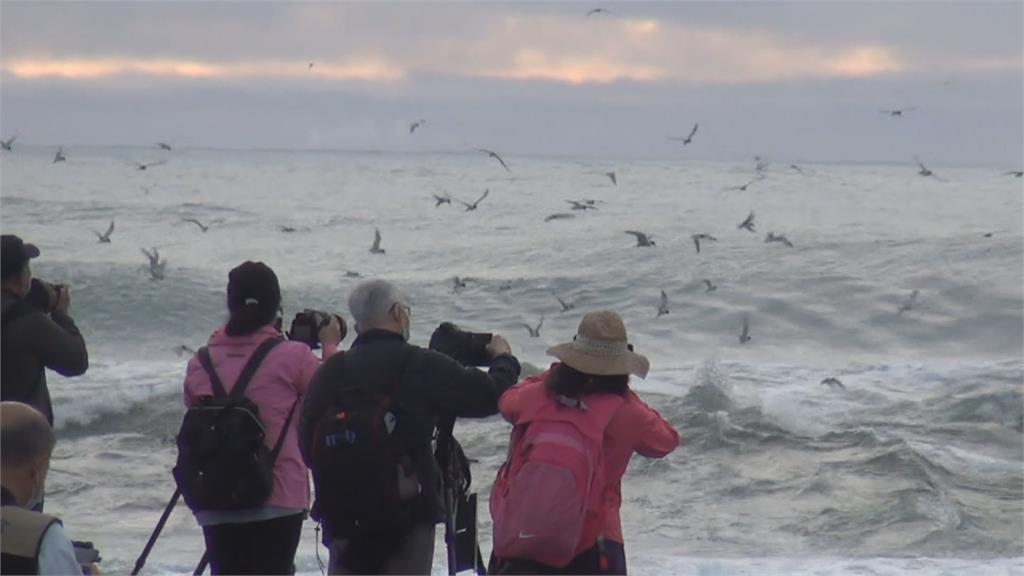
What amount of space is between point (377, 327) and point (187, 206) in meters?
32.5

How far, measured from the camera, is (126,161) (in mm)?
66938

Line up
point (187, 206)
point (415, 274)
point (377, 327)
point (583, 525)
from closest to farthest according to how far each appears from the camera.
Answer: point (583, 525) < point (377, 327) < point (415, 274) < point (187, 206)

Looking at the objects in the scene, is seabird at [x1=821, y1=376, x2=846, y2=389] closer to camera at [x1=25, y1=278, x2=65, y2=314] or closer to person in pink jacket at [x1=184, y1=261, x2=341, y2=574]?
person in pink jacket at [x1=184, y1=261, x2=341, y2=574]

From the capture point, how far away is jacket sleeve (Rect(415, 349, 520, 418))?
3684 millimetres

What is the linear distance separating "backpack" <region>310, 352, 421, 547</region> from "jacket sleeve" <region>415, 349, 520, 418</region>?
0.25 ft

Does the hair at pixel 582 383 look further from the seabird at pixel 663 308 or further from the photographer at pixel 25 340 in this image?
the seabird at pixel 663 308

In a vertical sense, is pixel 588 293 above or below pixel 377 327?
below

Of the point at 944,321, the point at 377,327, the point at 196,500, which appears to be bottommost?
the point at 944,321

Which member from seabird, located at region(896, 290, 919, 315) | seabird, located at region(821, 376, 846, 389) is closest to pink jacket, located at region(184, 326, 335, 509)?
seabird, located at region(821, 376, 846, 389)

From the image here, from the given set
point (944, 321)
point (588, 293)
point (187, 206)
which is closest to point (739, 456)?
point (944, 321)

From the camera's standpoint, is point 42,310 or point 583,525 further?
point 42,310

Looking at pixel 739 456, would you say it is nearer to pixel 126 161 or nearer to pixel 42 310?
pixel 42 310

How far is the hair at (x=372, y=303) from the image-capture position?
3789mm

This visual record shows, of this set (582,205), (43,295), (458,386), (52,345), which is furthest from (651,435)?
(582,205)
